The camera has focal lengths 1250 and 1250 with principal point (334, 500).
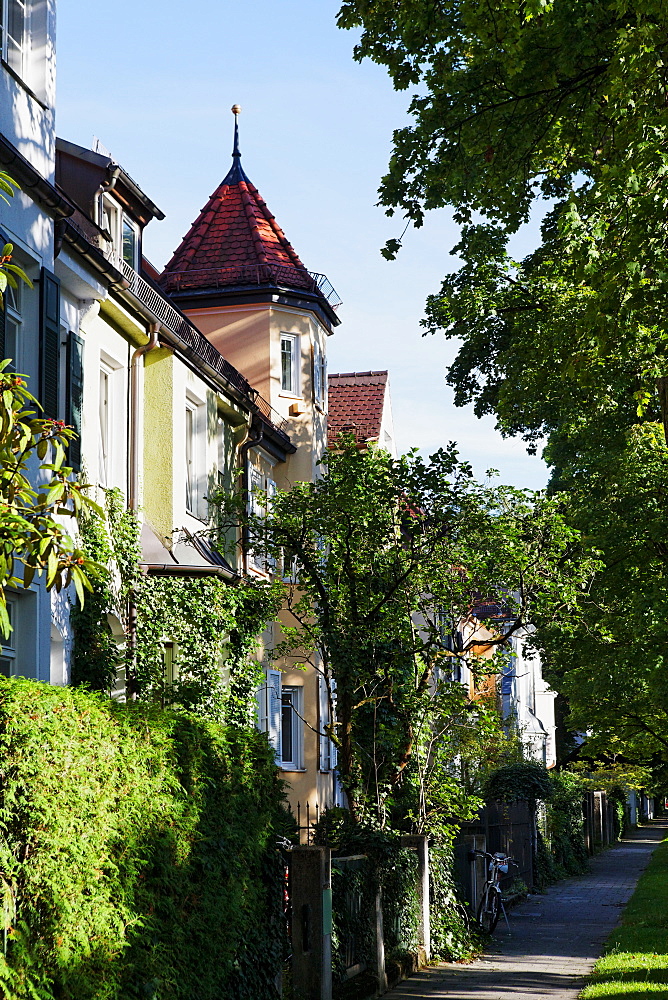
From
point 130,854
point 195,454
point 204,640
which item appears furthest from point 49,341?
point 195,454

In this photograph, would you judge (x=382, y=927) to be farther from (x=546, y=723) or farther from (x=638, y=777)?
(x=546, y=723)

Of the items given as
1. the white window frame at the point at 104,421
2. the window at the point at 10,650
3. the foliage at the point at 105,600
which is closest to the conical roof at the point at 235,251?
the white window frame at the point at 104,421

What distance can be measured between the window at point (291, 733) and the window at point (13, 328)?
13.6 m

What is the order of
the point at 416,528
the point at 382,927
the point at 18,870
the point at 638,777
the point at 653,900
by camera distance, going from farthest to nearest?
the point at 638,777, the point at 653,900, the point at 416,528, the point at 382,927, the point at 18,870

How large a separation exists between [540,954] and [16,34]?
13020 millimetres

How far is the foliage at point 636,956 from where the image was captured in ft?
41.9

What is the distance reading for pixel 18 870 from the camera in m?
6.42

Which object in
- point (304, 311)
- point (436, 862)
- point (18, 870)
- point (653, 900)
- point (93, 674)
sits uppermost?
point (304, 311)

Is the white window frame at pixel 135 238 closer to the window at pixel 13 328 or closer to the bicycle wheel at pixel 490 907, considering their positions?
the window at pixel 13 328

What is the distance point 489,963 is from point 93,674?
20.7ft

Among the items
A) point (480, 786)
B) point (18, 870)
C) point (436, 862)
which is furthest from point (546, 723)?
point (18, 870)

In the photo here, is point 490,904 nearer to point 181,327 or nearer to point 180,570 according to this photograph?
point 180,570

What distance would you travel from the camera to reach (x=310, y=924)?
454 inches

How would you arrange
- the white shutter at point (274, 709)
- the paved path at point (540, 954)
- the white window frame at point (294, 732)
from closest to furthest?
the paved path at point (540, 954) < the white shutter at point (274, 709) < the white window frame at point (294, 732)
